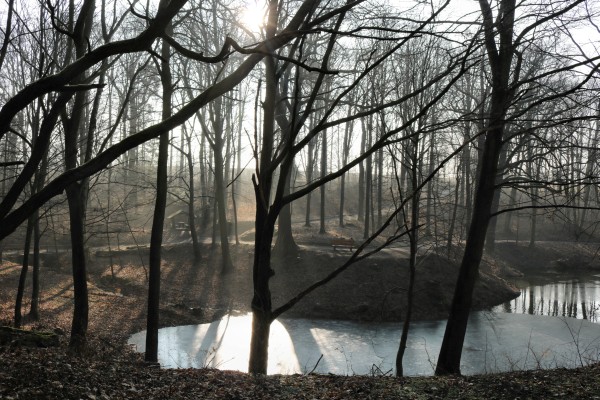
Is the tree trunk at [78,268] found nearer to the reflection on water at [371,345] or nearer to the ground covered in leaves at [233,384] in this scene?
the reflection on water at [371,345]

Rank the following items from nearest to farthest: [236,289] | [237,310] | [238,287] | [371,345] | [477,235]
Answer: [477,235], [371,345], [237,310], [236,289], [238,287]

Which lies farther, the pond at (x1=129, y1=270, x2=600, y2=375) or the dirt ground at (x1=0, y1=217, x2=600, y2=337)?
the dirt ground at (x1=0, y1=217, x2=600, y2=337)

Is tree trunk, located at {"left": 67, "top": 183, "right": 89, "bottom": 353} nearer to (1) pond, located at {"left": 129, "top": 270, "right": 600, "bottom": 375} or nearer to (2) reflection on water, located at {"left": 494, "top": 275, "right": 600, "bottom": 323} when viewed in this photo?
(1) pond, located at {"left": 129, "top": 270, "right": 600, "bottom": 375}

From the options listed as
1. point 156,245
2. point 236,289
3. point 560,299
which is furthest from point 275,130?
point 560,299

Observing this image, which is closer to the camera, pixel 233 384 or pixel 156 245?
pixel 233 384

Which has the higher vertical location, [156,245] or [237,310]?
[156,245]

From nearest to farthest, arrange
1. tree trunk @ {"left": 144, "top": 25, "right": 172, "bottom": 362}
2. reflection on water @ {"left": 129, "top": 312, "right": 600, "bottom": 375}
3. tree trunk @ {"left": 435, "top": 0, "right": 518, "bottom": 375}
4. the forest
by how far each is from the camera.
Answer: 1. the forest
2. tree trunk @ {"left": 435, "top": 0, "right": 518, "bottom": 375}
3. tree trunk @ {"left": 144, "top": 25, "right": 172, "bottom": 362}
4. reflection on water @ {"left": 129, "top": 312, "right": 600, "bottom": 375}

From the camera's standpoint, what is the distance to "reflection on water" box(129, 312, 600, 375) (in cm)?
1207

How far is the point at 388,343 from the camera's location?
1484cm

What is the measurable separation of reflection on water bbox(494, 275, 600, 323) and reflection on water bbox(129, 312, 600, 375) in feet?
5.07

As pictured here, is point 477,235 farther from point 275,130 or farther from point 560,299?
point 560,299

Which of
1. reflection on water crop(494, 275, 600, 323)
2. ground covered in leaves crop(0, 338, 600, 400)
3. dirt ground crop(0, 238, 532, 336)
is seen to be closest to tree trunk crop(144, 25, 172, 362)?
dirt ground crop(0, 238, 532, 336)

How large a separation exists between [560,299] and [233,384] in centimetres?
1853

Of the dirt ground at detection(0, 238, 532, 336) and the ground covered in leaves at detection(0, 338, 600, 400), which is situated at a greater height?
the ground covered in leaves at detection(0, 338, 600, 400)
